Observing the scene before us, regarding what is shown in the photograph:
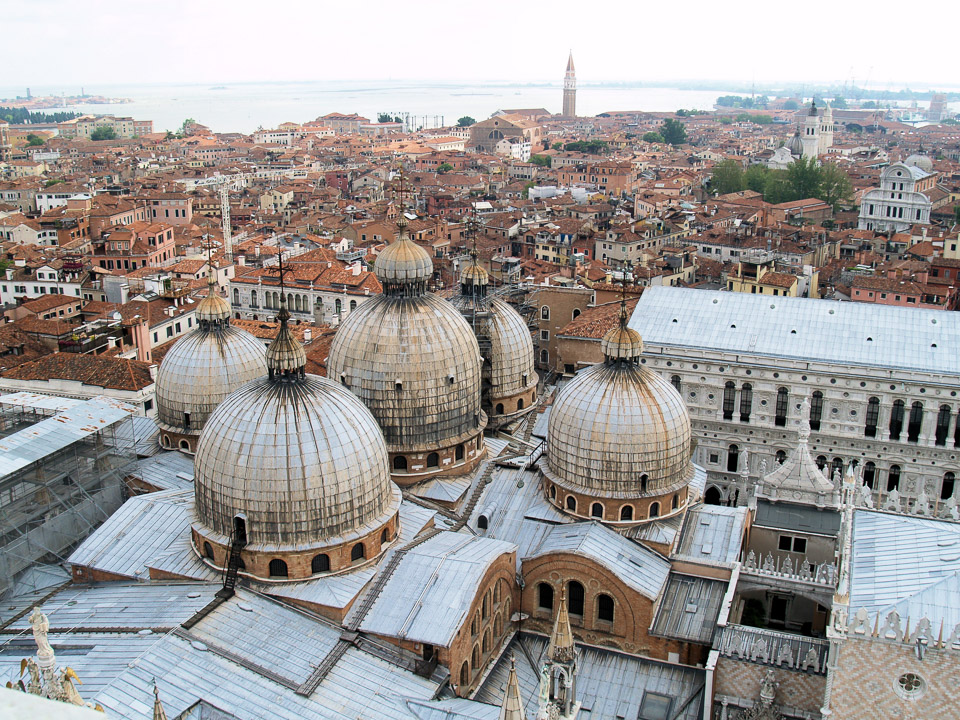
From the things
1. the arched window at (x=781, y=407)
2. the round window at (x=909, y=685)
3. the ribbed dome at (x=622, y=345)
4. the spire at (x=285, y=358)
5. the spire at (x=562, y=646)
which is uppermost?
the spire at (x=285, y=358)

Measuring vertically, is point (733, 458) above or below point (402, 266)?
below

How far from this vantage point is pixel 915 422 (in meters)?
31.8

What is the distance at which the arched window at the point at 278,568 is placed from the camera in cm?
2066

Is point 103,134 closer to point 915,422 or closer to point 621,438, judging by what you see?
point 915,422

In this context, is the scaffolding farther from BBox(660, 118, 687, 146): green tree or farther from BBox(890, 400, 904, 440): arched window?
BBox(660, 118, 687, 146): green tree

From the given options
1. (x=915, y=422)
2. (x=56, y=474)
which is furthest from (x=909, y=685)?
(x=56, y=474)

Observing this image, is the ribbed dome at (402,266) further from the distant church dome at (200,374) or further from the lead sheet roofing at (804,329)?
the lead sheet roofing at (804,329)

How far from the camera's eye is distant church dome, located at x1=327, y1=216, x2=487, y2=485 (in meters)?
25.0

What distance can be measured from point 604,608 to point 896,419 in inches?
580

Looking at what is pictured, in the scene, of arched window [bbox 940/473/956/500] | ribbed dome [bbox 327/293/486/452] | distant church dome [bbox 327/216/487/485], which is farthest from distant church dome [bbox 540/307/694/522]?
arched window [bbox 940/473/956/500]

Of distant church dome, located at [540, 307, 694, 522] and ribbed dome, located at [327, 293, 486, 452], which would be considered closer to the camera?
distant church dome, located at [540, 307, 694, 522]

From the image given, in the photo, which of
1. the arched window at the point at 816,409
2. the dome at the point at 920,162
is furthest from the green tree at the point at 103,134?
the arched window at the point at 816,409

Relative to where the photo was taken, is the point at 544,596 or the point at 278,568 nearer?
the point at 278,568

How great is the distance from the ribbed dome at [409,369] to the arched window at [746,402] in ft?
40.1
